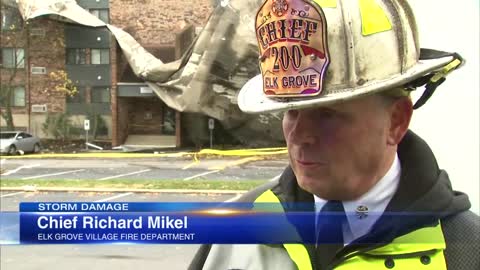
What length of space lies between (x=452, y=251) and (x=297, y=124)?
1.16 ft

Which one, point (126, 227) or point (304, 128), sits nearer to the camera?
point (304, 128)

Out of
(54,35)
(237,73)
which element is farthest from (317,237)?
(54,35)

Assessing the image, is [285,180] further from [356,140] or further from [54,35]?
[54,35]

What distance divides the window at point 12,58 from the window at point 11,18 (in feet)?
0.37

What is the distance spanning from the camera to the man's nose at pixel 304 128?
938 millimetres

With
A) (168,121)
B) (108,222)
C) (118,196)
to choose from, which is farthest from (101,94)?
(108,222)

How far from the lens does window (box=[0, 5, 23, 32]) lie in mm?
1960

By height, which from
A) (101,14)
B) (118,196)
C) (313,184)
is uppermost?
(101,14)

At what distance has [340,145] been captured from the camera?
3.06ft

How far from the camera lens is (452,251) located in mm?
876

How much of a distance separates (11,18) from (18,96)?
Result: 343 millimetres

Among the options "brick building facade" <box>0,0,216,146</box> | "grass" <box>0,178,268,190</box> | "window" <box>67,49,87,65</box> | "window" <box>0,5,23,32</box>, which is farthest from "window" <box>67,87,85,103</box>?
"grass" <box>0,178,268,190</box>

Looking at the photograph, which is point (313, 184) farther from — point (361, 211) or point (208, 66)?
point (208, 66)

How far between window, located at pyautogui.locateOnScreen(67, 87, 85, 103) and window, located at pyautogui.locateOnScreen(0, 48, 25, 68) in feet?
0.78
